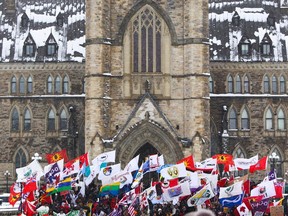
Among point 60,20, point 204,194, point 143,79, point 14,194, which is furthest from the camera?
point 60,20

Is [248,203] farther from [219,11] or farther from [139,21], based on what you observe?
[219,11]

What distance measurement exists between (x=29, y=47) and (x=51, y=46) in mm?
1578

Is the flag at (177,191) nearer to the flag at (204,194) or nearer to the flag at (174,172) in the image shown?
the flag at (204,194)

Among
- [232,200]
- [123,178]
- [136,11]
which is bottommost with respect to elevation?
[232,200]

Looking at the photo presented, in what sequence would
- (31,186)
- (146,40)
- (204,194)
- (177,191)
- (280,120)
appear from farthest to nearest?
(280,120)
(146,40)
(31,186)
(177,191)
(204,194)

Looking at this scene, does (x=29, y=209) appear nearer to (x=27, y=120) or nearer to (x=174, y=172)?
(x=174, y=172)

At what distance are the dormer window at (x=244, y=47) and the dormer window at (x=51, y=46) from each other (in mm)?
13375

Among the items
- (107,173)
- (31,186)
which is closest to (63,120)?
(107,173)

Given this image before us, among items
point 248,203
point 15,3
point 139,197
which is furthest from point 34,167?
point 15,3

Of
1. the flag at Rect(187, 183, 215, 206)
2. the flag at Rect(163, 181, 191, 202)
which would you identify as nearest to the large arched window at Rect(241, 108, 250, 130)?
the flag at Rect(163, 181, 191, 202)

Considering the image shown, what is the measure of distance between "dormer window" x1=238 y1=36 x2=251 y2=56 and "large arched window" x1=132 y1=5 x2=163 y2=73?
9.48 metres

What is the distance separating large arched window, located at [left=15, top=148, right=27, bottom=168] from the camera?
45.9 meters

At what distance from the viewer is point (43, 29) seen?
160 ft

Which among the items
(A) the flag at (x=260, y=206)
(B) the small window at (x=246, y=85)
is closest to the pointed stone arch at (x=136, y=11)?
(B) the small window at (x=246, y=85)
